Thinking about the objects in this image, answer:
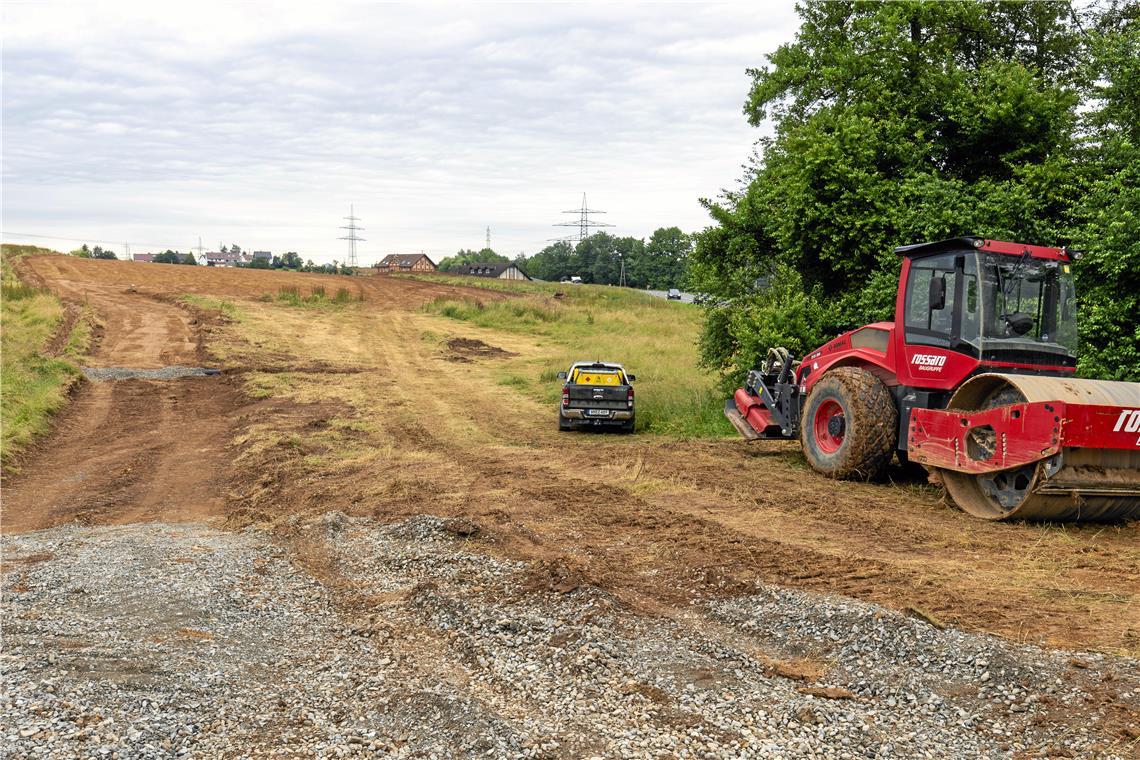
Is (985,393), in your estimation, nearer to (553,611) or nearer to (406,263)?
(553,611)

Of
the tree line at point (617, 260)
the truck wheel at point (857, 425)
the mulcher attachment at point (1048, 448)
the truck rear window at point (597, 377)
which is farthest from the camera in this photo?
the tree line at point (617, 260)

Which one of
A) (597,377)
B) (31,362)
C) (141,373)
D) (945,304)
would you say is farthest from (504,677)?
(141,373)

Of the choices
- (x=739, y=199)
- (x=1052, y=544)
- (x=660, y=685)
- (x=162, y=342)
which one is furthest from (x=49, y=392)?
(x=1052, y=544)

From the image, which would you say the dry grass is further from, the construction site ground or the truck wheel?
the truck wheel

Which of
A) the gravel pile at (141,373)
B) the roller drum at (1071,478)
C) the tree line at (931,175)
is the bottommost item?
the gravel pile at (141,373)

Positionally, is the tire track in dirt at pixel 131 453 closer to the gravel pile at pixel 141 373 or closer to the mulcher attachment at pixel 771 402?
the gravel pile at pixel 141 373

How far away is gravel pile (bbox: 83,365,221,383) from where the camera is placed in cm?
2500

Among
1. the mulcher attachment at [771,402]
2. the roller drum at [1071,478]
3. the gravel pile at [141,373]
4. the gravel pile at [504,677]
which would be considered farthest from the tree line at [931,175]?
the gravel pile at [141,373]

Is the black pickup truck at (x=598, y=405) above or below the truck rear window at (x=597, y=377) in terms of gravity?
below

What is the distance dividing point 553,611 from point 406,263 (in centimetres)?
12583

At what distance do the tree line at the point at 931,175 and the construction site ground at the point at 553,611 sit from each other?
452 cm

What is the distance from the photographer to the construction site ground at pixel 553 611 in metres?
5.32

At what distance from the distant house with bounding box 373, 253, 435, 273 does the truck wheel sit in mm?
113583

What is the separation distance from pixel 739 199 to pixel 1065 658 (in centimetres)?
1660
